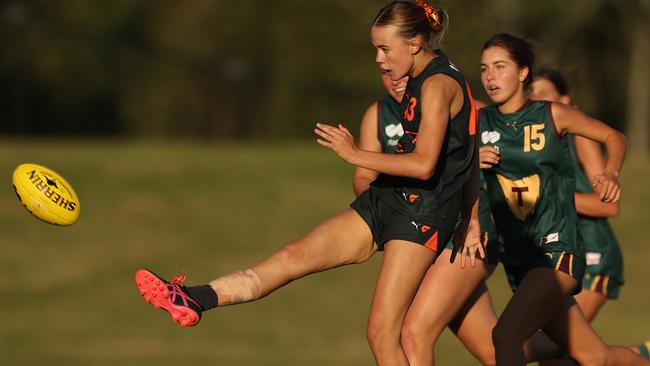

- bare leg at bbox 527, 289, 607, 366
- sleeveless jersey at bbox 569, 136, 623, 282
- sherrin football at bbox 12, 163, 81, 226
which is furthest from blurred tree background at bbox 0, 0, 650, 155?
sherrin football at bbox 12, 163, 81, 226

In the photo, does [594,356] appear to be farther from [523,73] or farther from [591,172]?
[523,73]

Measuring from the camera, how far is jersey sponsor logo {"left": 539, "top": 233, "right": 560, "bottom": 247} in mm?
6672

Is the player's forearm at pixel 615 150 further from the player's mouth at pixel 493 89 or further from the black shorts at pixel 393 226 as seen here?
the black shorts at pixel 393 226

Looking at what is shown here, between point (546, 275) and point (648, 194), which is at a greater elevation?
point (546, 275)

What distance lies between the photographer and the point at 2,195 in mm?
18812

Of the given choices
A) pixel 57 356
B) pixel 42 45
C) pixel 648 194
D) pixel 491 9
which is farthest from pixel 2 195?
pixel 491 9

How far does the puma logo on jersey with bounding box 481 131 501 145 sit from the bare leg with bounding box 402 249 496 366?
0.68 meters

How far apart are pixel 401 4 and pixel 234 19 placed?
1152 inches

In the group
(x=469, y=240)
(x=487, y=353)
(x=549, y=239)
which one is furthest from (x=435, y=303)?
(x=549, y=239)

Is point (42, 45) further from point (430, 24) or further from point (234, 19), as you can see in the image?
point (430, 24)

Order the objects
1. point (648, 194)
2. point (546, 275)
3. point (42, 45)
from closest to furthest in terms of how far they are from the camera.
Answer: point (546, 275) → point (648, 194) → point (42, 45)

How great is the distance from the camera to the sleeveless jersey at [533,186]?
6684mm

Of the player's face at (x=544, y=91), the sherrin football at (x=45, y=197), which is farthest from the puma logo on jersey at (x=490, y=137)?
the sherrin football at (x=45, y=197)

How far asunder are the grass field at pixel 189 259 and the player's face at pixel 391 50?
822 centimetres
